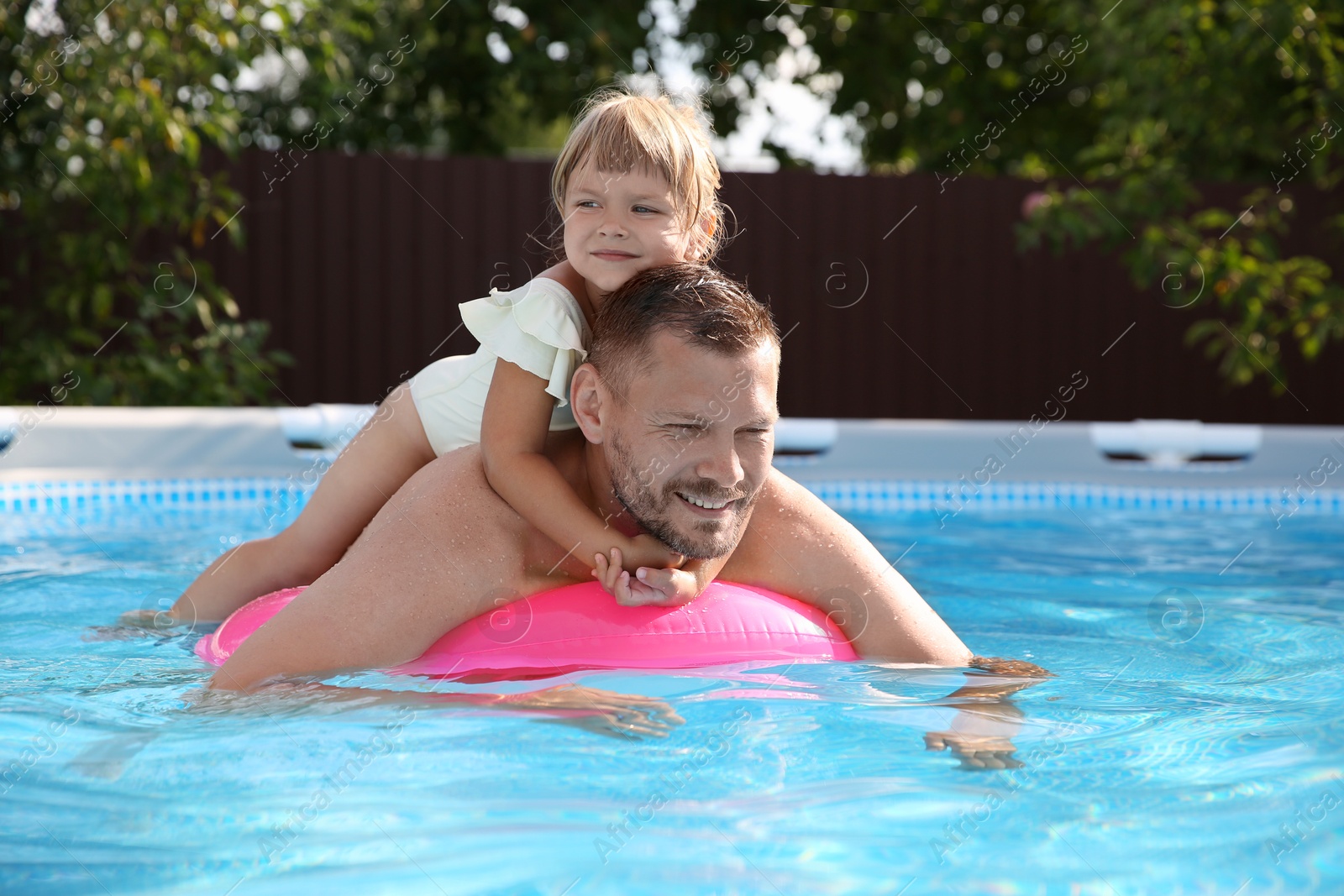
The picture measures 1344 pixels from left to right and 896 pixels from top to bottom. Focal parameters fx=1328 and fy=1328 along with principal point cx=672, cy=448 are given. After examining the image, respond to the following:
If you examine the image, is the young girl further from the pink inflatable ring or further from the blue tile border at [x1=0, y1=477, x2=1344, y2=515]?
the blue tile border at [x1=0, y1=477, x2=1344, y2=515]

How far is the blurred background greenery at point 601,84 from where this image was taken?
7102 mm

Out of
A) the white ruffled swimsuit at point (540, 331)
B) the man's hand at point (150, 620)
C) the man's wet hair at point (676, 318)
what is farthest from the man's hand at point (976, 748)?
the man's hand at point (150, 620)

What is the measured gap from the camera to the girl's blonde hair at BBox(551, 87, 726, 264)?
2.64 metres

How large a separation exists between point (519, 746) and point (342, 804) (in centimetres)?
33

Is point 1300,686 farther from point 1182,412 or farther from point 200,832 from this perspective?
point 1182,412

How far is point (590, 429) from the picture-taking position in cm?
238

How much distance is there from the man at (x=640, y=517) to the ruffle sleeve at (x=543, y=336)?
10cm

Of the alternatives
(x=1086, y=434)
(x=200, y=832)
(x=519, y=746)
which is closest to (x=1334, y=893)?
(x=519, y=746)

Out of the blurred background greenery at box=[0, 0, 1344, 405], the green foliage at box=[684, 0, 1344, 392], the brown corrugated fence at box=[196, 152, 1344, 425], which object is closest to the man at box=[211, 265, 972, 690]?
the blurred background greenery at box=[0, 0, 1344, 405]

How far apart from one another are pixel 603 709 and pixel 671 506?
1.22ft

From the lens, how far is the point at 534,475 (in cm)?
239

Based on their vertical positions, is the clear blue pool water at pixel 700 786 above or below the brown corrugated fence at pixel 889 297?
below

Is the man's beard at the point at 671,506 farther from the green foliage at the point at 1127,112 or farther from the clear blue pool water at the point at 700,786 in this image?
the green foliage at the point at 1127,112

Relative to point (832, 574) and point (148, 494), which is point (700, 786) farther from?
point (148, 494)
